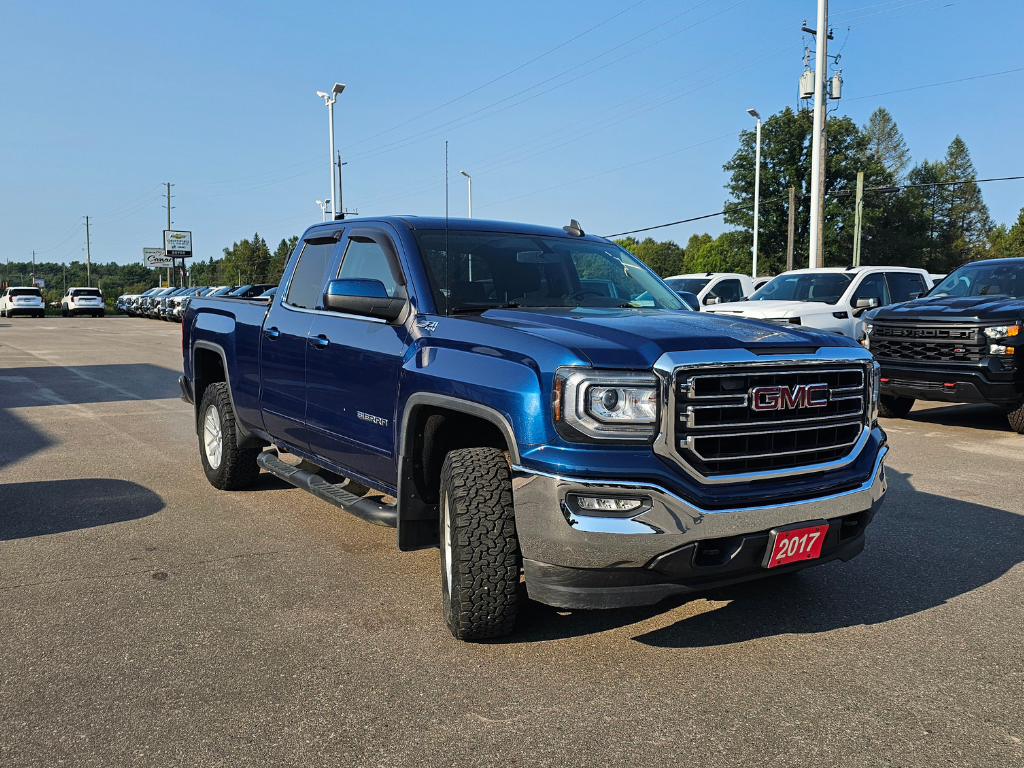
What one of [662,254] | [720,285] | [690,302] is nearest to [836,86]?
[720,285]

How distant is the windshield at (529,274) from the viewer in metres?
4.50

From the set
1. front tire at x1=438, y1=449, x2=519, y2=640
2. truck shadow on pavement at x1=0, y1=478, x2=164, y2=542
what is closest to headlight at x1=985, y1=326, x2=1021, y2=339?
front tire at x1=438, y1=449, x2=519, y2=640

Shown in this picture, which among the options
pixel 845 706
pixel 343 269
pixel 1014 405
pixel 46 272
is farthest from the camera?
pixel 46 272

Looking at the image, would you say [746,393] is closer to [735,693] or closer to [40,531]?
[735,693]

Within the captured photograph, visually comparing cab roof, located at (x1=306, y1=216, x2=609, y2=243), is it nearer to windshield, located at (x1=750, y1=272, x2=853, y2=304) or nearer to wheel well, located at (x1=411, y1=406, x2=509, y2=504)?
wheel well, located at (x1=411, y1=406, x2=509, y2=504)

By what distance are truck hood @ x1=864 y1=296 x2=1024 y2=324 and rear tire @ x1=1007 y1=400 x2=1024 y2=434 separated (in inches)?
36.9

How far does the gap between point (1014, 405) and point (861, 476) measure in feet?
22.3

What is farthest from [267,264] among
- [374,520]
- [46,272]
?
[374,520]

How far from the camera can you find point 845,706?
128 inches

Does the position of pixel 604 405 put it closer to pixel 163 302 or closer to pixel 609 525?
pixel 609 525

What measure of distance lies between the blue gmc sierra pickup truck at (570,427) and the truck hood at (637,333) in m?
0.01

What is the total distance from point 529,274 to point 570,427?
5.36 ft

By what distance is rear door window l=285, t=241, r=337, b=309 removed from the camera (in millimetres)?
5398

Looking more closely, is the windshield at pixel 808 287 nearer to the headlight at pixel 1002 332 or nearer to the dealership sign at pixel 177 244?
the headlight at pixel 1002 332
